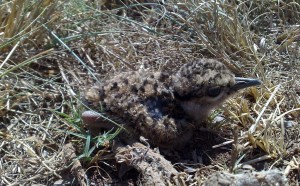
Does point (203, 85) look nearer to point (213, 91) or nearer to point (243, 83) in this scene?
point (213, 91)

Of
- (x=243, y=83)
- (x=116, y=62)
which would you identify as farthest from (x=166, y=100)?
(x=116, y=62)

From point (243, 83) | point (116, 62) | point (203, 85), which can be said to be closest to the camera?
point (203, 85)

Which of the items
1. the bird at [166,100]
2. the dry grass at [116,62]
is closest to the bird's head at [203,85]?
the bird at [166,100]

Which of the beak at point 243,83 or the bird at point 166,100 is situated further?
the beak at point 243,83

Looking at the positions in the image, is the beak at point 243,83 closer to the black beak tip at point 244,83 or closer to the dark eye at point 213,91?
the black beak tip at point 244,83

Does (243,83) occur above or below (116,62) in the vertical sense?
above

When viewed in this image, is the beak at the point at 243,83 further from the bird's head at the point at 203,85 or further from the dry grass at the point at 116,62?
the dry grass at the point at 116,62

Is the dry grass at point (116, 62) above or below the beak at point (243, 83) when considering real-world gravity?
below
